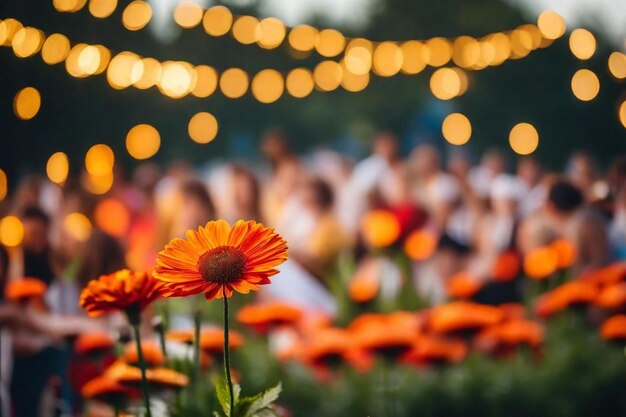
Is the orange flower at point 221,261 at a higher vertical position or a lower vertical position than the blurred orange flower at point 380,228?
lower

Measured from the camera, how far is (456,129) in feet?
11.9

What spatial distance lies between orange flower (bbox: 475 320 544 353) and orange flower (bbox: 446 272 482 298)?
657 millimetres

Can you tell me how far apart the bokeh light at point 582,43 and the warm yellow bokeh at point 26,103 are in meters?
2.25

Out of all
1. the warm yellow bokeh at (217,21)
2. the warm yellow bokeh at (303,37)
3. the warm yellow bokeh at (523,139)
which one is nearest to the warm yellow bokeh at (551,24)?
the warm yellow bokeh at (523,139)

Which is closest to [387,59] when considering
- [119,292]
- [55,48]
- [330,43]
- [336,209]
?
[330,43]

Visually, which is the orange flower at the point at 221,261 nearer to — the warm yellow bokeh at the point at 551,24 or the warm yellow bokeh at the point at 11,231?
the warm yellow bokeh at the point at 11,231

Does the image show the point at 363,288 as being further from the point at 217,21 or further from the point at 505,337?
the point at 217,21

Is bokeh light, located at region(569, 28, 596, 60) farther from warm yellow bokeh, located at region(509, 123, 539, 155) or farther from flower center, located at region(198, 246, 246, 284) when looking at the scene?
flower center, located at region(198, 246, 246, 284)

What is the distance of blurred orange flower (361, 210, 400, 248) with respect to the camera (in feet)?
11.7

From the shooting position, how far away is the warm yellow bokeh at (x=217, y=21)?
3627 millimetres

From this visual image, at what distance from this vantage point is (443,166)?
364 cm

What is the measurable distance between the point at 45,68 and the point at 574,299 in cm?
229

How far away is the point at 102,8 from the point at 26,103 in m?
0.50

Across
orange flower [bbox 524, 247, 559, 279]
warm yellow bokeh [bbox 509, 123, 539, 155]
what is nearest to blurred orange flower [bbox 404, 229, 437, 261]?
orange flower [bbox 524, 247, 559, 279]
